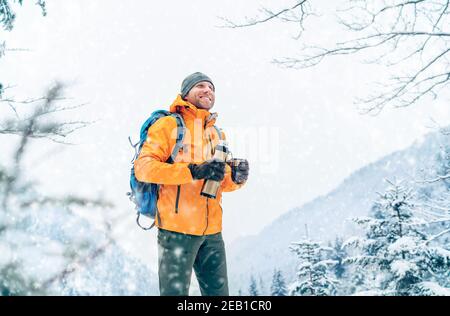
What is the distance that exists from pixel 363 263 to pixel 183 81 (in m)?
13.7

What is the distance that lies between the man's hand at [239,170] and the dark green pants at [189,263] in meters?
0.49

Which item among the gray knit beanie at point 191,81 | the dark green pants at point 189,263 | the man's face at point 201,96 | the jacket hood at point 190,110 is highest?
the gray knit beanie at point 191,81

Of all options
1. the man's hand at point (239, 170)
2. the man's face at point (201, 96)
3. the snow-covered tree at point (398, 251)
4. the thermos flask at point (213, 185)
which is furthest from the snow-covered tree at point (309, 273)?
the thermos flask at point (213, 185)

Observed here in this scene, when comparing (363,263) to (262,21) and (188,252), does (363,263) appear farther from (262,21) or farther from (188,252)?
(188,252)

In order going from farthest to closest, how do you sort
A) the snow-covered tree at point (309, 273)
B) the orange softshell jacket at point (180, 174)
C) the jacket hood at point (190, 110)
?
1. the snow-covered tree at point (309, 273)
2. the jacket hood at point (190, 110)
3. the orange softshell jacket at point (180, 174)

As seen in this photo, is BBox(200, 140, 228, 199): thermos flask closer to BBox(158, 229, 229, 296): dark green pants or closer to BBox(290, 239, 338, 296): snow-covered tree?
BBox(158, 229, 229, 296): dark green pants

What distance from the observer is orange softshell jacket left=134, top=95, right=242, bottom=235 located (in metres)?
2.48

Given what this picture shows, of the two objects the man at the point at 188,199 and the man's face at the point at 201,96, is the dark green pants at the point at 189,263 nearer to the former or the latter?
the man at the point at 188,199

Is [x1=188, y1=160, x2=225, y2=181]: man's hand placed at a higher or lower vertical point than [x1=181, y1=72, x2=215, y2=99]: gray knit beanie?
lower

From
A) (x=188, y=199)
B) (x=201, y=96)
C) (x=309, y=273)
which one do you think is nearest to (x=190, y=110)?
(x=201, y=96)

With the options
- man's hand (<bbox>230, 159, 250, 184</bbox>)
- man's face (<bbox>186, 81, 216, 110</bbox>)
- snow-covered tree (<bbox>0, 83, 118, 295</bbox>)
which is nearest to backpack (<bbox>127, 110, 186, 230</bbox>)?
man's face (<bbox>186, 81, 216, 110</bbox>)

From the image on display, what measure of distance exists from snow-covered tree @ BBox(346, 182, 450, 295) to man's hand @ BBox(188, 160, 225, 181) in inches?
452

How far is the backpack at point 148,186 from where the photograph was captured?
2645 mm
